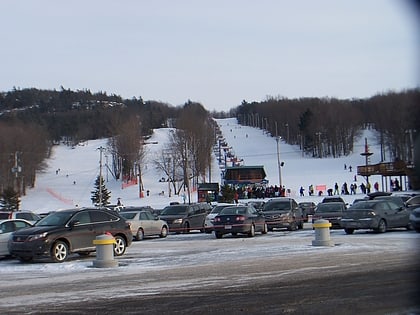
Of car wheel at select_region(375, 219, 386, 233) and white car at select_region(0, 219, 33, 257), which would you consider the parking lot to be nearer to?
white car at select_region(0, 219, 33, 257)

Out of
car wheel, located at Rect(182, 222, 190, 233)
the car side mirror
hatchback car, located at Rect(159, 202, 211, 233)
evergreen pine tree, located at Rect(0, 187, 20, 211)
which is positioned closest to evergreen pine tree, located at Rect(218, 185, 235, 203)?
evergreen pine tree, located at Rect(0, 187, 20, 211)

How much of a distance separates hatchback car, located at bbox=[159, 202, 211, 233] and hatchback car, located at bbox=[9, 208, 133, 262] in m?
12.3

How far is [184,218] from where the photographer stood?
112 ft

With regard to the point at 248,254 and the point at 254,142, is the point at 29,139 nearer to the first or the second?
the point at 254,142

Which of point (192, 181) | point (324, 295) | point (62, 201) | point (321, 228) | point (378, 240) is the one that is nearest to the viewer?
point (324, 295)

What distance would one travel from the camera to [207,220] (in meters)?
35.2

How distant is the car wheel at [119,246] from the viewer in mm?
21047

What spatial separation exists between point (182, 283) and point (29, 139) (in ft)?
337

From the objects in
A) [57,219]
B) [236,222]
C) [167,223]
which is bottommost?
[167,223]

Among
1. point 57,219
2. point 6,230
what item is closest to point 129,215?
point 6,230

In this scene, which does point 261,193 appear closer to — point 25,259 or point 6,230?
point 6,230

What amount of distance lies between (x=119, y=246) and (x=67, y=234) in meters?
2.20

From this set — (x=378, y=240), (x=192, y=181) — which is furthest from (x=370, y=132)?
(x=378, y=240)

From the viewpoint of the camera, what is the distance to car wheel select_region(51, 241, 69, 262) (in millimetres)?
19062
